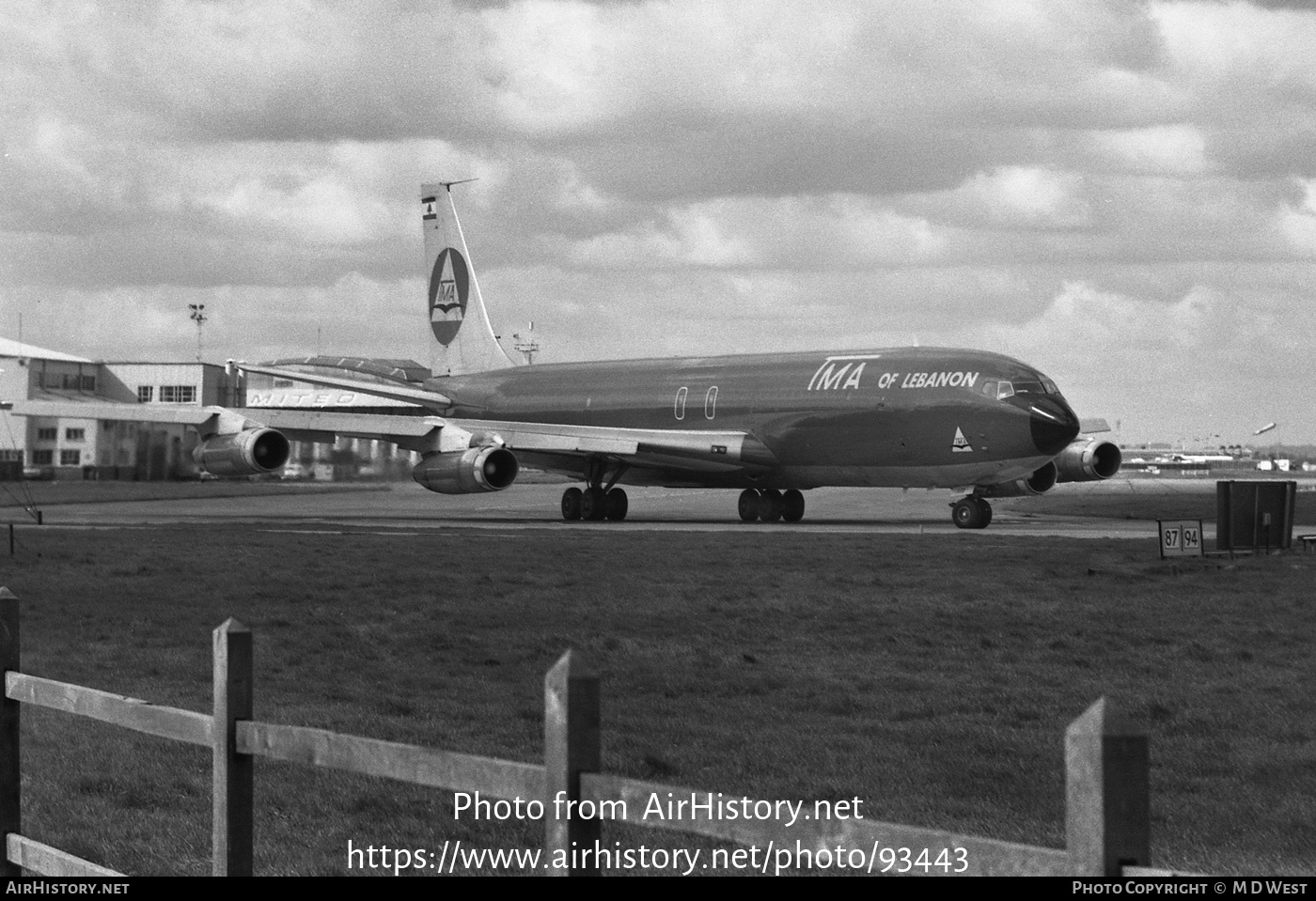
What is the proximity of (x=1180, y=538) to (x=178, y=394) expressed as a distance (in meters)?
62.9

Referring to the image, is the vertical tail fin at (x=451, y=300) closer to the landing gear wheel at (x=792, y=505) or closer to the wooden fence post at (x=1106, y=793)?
the landing gear wheel at (x=792, y=505)

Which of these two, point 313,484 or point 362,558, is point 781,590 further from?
point 313,484

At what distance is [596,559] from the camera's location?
86.0 ft

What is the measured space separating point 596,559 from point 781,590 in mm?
5805

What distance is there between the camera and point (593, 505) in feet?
137

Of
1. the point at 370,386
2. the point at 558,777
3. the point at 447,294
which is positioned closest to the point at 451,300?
the point at 447,294

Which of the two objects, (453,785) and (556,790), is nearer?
(556,790)

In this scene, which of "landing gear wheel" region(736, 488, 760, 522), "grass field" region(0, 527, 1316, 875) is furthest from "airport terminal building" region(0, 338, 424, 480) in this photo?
"grass field" region(0, 527, 1316, 875)

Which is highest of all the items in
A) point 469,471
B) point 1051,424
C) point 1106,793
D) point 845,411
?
point 845,411

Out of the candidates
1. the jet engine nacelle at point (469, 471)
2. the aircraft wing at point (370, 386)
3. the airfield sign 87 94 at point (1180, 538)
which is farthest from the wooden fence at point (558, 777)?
the aircraft wing at point (370, 386)

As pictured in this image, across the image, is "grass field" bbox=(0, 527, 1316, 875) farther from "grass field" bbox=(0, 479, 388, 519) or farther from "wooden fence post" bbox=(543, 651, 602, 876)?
"grass field" bbox=(0, 479, 388, 519)

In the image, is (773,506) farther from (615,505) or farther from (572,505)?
(572,505)

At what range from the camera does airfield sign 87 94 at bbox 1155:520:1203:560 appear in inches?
1017
